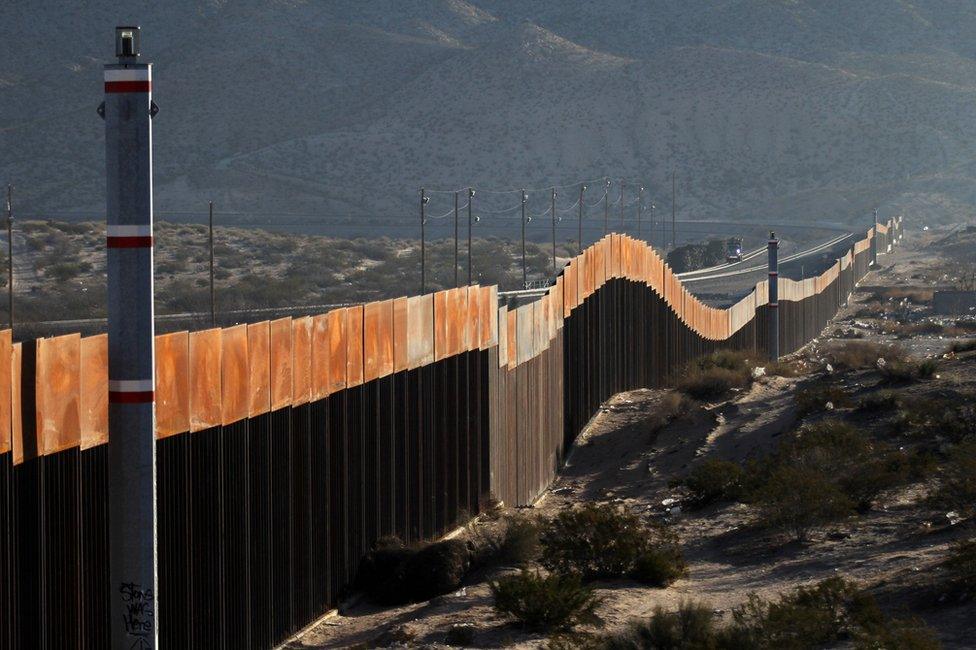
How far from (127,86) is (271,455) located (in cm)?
512

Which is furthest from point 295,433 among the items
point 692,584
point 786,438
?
point 786,438

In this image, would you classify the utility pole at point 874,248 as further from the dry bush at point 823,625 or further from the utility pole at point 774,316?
the dry bush at point 823,625

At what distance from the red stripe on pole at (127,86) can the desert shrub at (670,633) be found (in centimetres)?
442

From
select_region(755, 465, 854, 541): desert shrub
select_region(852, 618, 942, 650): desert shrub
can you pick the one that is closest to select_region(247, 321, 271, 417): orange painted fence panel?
select_region(852, 618, 942, 650): desert shrub

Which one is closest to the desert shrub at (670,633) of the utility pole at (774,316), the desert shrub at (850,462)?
the desert shrub at (850,462)

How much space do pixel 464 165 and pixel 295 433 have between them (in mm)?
138944

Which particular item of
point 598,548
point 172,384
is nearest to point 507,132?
point 598,548

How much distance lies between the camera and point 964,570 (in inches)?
437

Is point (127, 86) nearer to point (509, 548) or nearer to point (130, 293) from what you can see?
point (130, 293)

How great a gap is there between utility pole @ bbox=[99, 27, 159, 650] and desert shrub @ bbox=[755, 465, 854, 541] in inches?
323

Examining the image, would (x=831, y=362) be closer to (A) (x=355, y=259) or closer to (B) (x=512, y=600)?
(B) (x=512, y=600)

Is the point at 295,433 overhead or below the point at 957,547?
overhead

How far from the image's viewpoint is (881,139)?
163 meters

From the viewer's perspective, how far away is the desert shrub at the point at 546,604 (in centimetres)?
1145
